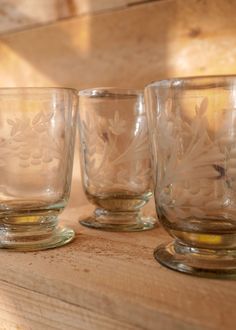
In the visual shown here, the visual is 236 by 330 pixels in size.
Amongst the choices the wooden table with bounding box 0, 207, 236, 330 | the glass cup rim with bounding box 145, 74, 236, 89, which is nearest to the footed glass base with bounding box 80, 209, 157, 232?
the wooden table with bounding box 0, 207, 236, 330

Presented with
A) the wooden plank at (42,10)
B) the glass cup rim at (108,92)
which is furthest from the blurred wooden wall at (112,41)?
the glass cup rim at (108,92)

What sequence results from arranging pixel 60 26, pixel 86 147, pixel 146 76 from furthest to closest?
pixel 60 26 → pixel 146 76 → pixel 86 147

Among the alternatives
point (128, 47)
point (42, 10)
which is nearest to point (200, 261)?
point (128, 47)

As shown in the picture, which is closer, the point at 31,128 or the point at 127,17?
the point at 31,128

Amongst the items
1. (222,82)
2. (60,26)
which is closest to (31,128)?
(222,82)

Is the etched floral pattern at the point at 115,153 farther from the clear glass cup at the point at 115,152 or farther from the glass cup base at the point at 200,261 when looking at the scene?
the glass cup base at the point at 200,261

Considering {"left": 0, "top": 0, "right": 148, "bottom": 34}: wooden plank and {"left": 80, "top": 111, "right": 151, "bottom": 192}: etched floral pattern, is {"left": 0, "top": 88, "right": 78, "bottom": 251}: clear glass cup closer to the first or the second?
{"left": 80, "top": 111, "right": 151, "bottom": 192}: etched floral pattern

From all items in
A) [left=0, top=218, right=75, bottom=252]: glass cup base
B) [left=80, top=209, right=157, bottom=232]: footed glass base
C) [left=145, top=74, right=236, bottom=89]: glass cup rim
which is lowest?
[left=80, top=209, right=157, bottom=232]: footed glass base

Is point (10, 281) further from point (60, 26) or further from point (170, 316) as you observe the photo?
point (60, 26)
